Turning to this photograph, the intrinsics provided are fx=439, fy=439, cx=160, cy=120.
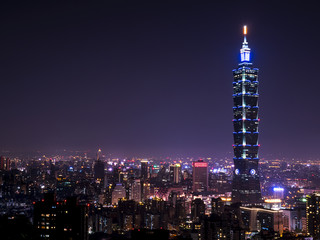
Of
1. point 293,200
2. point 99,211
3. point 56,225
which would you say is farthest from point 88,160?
point 56,225

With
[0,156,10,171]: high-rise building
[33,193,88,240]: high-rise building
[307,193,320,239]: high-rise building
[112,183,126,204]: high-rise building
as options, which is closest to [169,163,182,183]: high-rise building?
[112,183,126,204]: high-rise building

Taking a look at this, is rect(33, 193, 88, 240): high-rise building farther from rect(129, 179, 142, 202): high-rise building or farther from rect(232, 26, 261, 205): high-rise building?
rect(232, 26, 261, 205): high-rise building

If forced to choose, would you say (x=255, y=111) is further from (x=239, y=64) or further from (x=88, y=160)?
(x=88, y=160)

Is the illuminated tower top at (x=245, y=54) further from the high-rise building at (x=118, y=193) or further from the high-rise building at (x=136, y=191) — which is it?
the high-rise building at (x=118, y=193)

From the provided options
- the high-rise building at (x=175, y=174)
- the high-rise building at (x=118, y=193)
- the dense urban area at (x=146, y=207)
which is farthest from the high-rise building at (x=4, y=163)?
the high-rise building at (x=175, y=174)

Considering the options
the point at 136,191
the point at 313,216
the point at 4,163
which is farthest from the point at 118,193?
the point at 4,163
